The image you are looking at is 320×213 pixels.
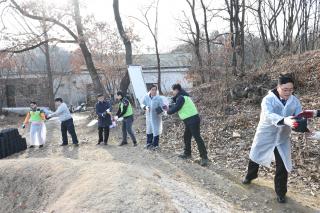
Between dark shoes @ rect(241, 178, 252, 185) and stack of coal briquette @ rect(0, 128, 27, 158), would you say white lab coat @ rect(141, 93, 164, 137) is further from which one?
stack of coal briquette @ rect(0, 128, 27, 158)

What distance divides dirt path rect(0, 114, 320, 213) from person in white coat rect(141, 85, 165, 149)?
0.55 metres

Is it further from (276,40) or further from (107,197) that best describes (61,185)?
(276,40)

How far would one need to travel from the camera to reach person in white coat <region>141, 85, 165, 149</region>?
10.4 meters

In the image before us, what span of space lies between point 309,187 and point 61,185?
4810 millimetres

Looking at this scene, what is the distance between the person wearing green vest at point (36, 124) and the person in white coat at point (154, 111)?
4.70m

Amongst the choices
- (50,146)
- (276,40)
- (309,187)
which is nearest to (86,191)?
(309,187)

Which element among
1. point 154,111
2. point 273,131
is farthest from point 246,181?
point 154,111

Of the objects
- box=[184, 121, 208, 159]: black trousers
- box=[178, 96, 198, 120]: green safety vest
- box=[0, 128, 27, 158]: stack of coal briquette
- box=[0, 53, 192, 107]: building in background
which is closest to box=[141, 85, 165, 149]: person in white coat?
box=[184, 121, 208, 159]: black trousers

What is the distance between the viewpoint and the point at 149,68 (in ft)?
132

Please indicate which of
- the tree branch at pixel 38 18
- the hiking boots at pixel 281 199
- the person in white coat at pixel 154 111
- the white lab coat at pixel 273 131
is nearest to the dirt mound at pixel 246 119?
the person in white coat at pixel 154 111

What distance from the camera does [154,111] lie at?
10500mm

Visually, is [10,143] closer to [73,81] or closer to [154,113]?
[154,113]

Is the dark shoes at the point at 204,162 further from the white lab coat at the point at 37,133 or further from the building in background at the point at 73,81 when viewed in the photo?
the building in background at the point at 73,81

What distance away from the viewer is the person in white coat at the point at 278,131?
5.91 meters
